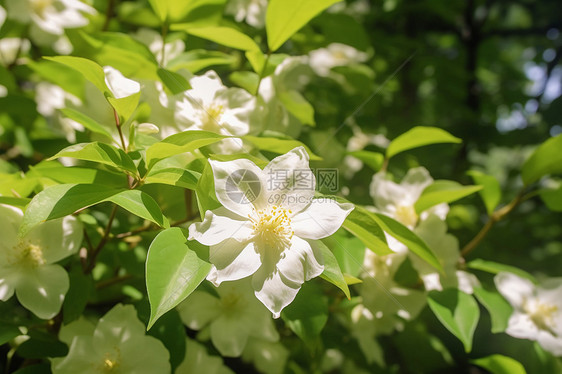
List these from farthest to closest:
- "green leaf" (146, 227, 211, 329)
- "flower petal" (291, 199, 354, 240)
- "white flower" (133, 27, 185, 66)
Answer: "white flower" (133, 27, 185, 66), "flower petal" (291, 199, 354, 240), "green leaf" (146, 227, 211, 329)

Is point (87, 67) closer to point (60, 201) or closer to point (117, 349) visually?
point (60, 201)

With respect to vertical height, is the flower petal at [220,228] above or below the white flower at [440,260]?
above

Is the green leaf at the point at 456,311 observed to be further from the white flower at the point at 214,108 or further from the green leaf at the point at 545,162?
the white flower at the point at 214,108

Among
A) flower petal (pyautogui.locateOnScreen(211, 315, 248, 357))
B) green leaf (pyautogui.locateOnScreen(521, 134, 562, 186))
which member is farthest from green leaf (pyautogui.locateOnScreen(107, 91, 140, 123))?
green leaf (pyautogui.locateOnScreen(521, 134, 562, 186))

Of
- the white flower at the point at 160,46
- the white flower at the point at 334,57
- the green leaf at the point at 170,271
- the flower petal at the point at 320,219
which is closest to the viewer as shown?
the green leaf at the point at 170,271

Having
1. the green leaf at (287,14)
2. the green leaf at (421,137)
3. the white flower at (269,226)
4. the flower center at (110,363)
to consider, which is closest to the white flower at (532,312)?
the green leaf at (421,137)

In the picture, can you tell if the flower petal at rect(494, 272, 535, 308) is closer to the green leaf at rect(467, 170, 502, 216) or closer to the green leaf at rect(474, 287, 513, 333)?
the green leaf at rect(474, 287, 513, 333)
